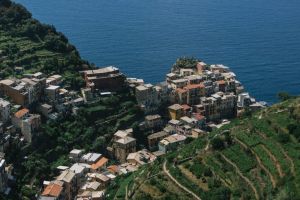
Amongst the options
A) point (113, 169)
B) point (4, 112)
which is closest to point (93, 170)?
point (113, 169)

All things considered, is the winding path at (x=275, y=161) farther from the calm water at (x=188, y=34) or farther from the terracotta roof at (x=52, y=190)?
the calm water at (x=188, y=34)

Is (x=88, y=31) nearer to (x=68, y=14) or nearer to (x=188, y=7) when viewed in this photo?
(x=68, y=14)

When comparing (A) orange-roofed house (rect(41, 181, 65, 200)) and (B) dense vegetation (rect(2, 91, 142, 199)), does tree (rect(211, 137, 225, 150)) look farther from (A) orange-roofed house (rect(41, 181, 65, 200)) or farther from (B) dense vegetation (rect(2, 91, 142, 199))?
(B) dense vegetation (rect(2, 91, 142, 199))

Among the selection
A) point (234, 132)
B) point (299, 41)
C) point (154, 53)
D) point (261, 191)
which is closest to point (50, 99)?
point (234, 132)

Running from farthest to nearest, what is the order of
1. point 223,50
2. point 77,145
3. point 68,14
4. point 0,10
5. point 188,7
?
point 188,7, point 68,14, point 223,50, point 0,10, point 77,145

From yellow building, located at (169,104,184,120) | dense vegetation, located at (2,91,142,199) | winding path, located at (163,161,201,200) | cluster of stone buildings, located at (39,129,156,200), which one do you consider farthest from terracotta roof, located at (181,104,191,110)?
winding path, located at (163,161,201,200)

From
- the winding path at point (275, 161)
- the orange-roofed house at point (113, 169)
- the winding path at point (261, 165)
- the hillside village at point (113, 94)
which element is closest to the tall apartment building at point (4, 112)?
the hillside village at point (113, 94)

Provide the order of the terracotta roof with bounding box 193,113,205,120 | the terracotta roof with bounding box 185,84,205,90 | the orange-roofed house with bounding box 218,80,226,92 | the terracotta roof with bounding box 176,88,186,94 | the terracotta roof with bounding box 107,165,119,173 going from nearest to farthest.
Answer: the terracotta roof with bounding box 107,165,119,173 → the terracotta roof with bounding box 193,113,205,120 → the terracotta roof with bounding box 176,88,186,94 → the terracotta roof with bounding box 185,84,205,90 → the orange-roofed house with bounding box 218,80,226,92
